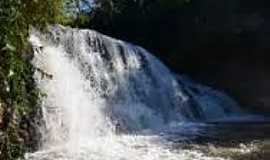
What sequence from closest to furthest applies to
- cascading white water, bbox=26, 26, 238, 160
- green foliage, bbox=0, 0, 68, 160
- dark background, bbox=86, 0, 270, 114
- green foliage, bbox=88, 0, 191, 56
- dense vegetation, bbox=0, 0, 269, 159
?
green foliage, bbox=0, 0, 68, 160 < cascading white water, bbox=26, 26, 238, 160 < dark background, bbox=86, 0, 270, 114 < dense vegetation, bbox=0, 0, 269, 159 < green foliage, bbox=88, 0, 191, 56

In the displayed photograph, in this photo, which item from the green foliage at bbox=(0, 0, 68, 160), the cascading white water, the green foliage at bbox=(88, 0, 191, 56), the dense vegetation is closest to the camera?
the green foliage at bbox=(0, 0, 68, 160)

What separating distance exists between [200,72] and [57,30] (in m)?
10.2

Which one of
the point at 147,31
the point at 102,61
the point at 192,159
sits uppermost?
the point at 147,31

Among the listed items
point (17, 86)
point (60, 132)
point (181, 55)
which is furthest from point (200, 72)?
point (17, 86)

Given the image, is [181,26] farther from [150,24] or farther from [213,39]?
[213,39]

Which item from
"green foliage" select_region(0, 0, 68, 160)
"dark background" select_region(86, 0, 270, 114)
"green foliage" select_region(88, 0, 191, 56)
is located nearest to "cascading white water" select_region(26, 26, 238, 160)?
"dark background" select_region(86, 0, 270, 114)

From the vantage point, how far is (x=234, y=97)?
77.6ft

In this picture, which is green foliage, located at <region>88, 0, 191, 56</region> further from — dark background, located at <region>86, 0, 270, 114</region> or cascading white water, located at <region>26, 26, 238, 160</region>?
cascading white water, located at <region>26, 26, 238, 160</region>

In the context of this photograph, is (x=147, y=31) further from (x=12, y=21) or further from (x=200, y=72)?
(x=12, y=21)

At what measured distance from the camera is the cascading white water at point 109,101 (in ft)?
42.4

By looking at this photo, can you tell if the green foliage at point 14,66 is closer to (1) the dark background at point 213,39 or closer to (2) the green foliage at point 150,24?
(1) the dark background at point 213,39

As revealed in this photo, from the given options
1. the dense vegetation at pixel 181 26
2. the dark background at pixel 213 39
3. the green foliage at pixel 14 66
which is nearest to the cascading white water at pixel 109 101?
the dense vegetation at pixel 181 26

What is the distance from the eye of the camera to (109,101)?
17.1 meters

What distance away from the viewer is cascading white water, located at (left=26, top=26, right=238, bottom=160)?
1291 centimetres
